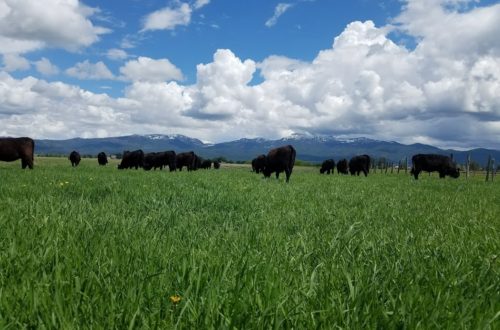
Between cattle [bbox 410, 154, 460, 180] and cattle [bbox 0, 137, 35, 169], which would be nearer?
cattle [bbox 0, 137, 35, 169]

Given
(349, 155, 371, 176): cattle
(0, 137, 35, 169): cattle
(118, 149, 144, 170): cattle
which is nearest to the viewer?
(0, 137, 35, 169): cattle

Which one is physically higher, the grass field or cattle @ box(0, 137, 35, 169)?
cattle @ box(0, 137, 35, 169)

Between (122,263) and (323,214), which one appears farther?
(323,214)

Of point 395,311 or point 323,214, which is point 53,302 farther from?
point 323,214

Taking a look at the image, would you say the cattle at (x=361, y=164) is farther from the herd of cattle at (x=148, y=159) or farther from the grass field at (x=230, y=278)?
the grass field at (x=230, y=278)

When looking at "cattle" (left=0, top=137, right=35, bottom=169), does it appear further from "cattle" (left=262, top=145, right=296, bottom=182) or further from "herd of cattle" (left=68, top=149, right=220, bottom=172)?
"herd of cattle" (left=68, top=149, right=220, bottom=172)

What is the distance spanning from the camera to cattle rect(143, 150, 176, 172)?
167 feet

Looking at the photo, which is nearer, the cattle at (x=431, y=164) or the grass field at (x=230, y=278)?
the grass field at (x=230, y=278)

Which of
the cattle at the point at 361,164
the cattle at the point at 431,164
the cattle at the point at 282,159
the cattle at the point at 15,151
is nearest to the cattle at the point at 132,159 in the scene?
the cattle at the point at 15,151

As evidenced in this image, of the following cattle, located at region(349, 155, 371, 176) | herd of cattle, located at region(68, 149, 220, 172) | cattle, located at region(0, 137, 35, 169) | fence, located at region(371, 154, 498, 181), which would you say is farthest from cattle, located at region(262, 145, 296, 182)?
cattle, located at region(349, 155, 371, 176)

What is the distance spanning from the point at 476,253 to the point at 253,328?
3.15 m

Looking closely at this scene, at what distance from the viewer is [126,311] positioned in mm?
1973

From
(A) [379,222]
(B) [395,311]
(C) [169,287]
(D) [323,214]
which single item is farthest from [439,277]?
(D) [323,214]

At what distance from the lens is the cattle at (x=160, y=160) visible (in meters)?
51.0
